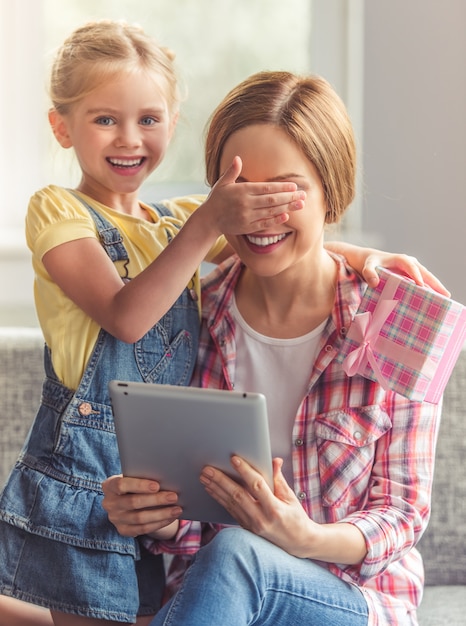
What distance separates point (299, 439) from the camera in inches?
55.8

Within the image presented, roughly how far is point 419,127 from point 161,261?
109cm

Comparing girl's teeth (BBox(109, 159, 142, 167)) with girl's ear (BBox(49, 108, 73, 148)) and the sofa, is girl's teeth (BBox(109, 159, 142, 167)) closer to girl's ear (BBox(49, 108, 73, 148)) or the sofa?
girl's ear (BBox(49, 108, 73, 148))

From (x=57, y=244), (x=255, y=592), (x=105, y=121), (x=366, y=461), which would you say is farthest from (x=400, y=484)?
(x=105, y=121)

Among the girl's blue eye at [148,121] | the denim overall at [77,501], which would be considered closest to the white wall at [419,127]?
the girl's blue eye at [148,121]

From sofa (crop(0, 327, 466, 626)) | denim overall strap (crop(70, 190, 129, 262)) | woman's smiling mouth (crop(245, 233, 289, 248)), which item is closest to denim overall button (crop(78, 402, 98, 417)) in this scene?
denim overall strap (crop(70, 190, 129, 262))

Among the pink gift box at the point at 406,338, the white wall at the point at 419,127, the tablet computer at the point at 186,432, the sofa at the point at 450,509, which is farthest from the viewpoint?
the white wall at the point at 419,127

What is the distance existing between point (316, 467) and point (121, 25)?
792mm

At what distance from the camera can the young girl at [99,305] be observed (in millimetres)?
1327

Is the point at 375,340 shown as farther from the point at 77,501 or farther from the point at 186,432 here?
the point at 77,501

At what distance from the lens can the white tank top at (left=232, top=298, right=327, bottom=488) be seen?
4.75 feet

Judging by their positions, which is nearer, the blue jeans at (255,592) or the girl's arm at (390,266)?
the blue jeans at (255,592)

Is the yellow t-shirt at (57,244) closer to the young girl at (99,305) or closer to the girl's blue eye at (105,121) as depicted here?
the young girl at (99,305)

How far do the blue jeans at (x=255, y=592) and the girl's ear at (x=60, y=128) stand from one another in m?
0.69

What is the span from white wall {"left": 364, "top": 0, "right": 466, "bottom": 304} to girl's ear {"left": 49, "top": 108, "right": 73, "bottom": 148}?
3.00 feet
